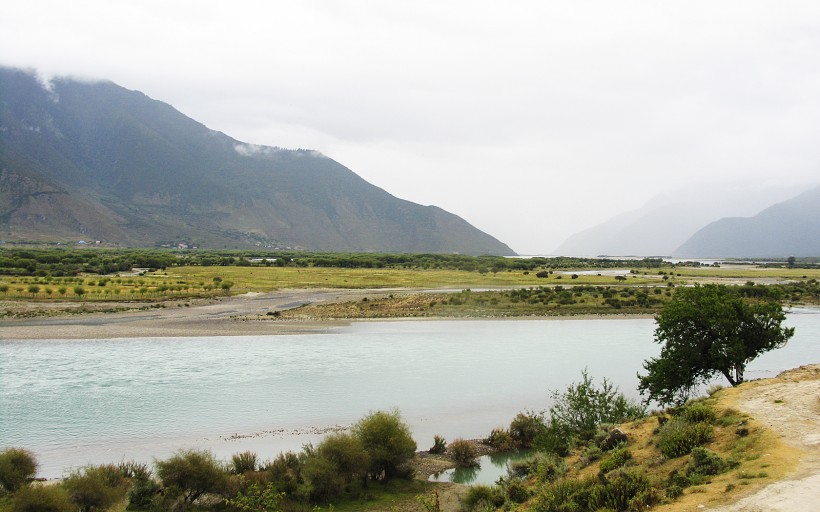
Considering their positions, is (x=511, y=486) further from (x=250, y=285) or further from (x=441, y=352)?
(x=250, y=285)

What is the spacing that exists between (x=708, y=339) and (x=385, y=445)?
11959 millimetres

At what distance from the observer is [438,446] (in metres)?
17.6

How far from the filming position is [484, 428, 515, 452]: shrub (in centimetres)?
1794

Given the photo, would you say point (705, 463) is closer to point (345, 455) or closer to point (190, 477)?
point (345, 455)

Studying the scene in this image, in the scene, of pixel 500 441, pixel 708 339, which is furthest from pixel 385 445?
pixel 708 339

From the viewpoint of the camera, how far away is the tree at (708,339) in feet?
62.9

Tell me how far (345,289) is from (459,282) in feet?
60.9

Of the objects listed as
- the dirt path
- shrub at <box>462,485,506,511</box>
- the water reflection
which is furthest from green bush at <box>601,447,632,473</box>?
the water reflection

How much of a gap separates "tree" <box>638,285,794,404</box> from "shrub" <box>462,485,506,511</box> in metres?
9.21

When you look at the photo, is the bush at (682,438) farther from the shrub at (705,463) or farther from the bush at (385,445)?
the bush at (385,445)

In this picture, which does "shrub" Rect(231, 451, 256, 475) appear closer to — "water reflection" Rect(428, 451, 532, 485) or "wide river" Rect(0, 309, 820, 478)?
"wide river" Rect(0, 309, 820, 478)

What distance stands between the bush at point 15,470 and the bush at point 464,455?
35.7 feet

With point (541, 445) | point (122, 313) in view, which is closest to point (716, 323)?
point (541, 445)

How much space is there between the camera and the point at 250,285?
74.1 meters
